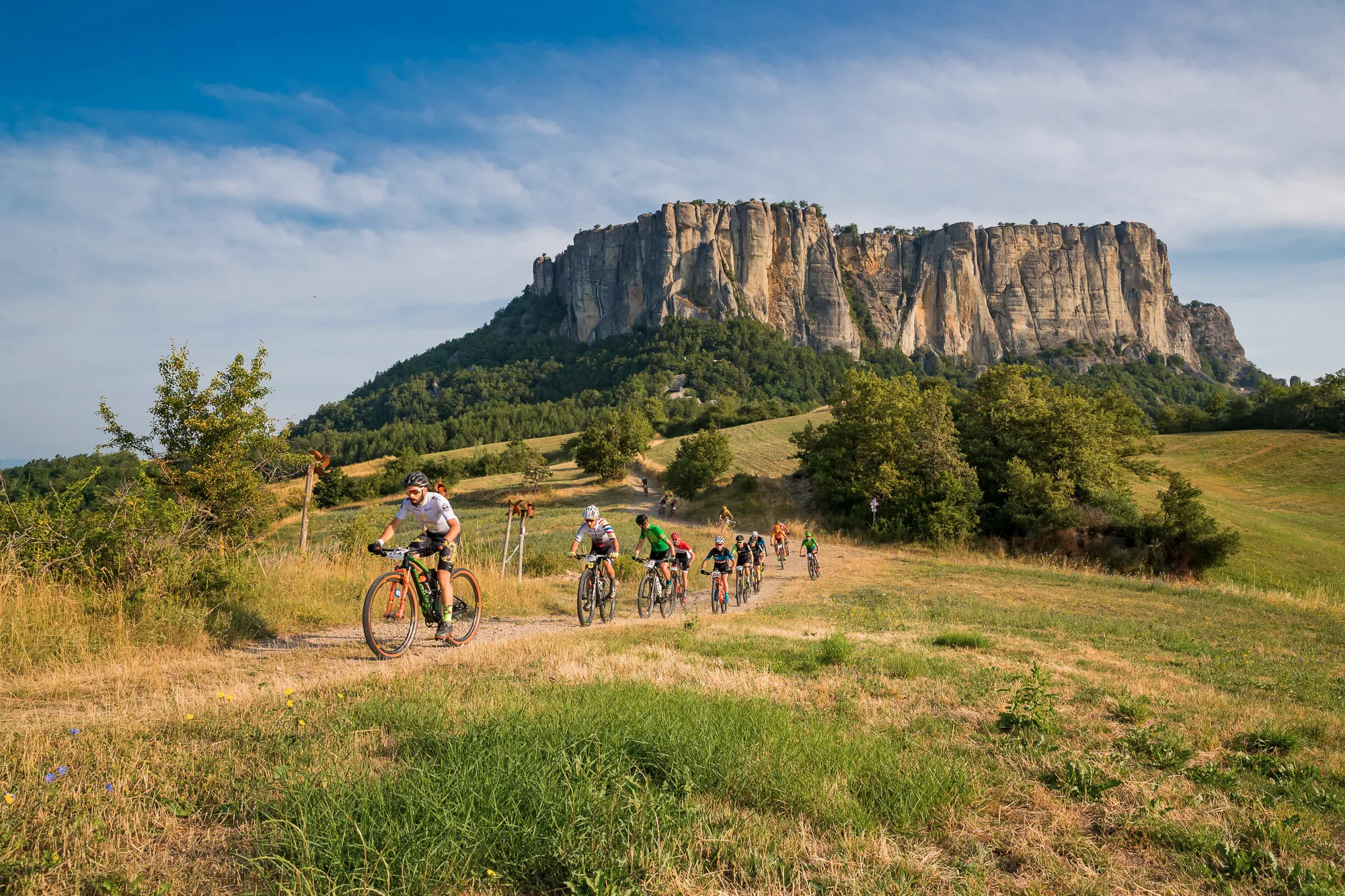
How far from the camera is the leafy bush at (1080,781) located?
143 inches

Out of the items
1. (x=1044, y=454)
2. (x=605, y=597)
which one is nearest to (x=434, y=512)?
(x=605, y=597)

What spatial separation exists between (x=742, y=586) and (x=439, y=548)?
9.85m

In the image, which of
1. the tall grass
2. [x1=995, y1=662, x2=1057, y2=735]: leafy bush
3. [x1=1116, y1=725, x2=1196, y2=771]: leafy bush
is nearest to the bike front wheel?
[x1=995, y1=662, x2=1057, y2=735]: leafy bush

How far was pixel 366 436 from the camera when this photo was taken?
10738cm

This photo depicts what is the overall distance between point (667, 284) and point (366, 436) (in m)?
93.3

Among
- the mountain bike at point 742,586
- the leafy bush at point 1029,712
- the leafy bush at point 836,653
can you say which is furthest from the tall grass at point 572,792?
the mountain bike at point 742,586

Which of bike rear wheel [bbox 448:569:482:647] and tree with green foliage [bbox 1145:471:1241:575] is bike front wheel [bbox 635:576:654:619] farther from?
tree with green foliage [bbox 1145:471:1241:575]

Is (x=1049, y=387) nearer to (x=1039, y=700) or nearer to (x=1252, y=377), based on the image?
(x=1039, y=700)

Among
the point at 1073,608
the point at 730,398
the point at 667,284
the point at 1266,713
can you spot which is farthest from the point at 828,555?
the point at 667,284

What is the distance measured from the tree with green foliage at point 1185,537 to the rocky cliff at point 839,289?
484 feet

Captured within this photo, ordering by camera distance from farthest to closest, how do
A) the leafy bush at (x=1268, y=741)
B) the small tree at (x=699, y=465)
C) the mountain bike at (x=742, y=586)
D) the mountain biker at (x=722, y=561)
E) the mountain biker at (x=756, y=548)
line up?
the small tree at (x=699, y=465) < the mountain biker at (x=756, y=548) < the mountain bike at (x=742, y=586) < the mountain biker at (x=722, y=561) < the leafy bush at (x=1268, y=741)

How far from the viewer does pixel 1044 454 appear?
35.1 m

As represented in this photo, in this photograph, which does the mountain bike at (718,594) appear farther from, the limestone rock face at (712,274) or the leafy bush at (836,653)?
the limestone rock face at (712,274)

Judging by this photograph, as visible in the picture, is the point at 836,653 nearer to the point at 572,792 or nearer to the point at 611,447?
the point at 572,792
